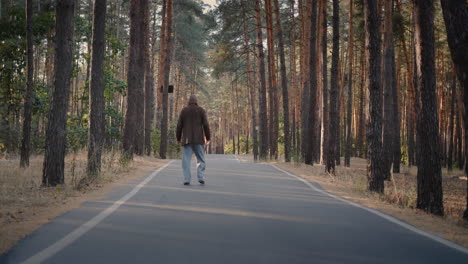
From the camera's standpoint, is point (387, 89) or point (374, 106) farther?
point (387, 89)

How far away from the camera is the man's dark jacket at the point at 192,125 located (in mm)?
10828

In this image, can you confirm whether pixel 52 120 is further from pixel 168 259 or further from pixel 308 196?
pixel 168 259

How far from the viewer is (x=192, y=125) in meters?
10.9

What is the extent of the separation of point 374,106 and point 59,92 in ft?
25.9

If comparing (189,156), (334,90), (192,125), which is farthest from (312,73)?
(189,156)

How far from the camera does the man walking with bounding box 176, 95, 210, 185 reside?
1082 centimetres

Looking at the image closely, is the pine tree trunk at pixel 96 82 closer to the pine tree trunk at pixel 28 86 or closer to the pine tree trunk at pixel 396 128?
the pine tree trunk at pixel 28 86

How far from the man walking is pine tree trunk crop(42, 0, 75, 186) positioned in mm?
2744

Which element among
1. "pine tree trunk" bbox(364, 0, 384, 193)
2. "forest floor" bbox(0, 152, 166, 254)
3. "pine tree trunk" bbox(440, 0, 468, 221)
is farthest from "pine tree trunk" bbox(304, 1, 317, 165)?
"pine tree trunk" bbox(440, 0, 468, 221)

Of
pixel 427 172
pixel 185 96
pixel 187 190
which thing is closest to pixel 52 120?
pixel 187 190

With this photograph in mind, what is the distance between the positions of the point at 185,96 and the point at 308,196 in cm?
6196

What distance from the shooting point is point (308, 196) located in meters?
9.52

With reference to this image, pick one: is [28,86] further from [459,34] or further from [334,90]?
[459,34]

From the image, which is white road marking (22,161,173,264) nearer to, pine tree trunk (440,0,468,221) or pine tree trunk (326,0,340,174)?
pine tree trunk (440,0,468,221)
